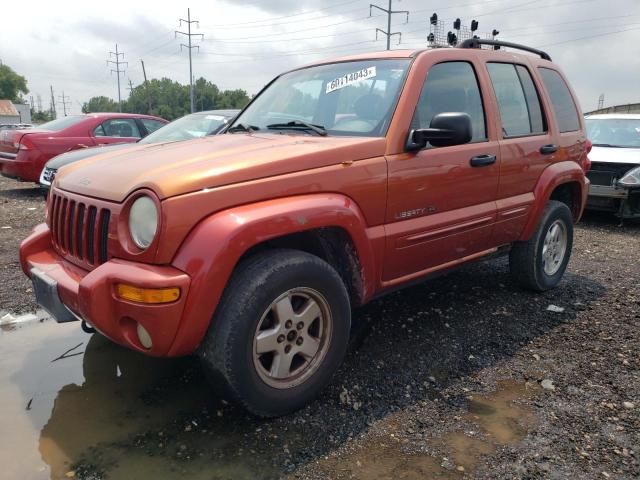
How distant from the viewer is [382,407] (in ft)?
9.14

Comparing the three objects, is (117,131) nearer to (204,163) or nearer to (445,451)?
(204,163)

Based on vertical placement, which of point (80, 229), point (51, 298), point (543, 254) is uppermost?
point (80, 229)

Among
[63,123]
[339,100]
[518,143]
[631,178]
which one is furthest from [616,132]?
[63,123]

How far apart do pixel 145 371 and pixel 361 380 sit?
4.28 ft

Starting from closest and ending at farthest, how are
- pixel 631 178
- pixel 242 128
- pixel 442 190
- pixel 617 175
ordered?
1. pixel 442 190
2. pixel 242 128
3. pixel 631 178
4. pixel 617 175

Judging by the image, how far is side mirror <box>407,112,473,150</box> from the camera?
9.60 ft

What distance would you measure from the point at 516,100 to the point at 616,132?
5.56 metres

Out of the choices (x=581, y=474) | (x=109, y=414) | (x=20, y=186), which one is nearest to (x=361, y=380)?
(x=581, y=474)

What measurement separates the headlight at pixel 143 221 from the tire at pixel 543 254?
10.3ft

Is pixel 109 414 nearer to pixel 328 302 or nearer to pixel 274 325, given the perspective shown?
pixel 274 325

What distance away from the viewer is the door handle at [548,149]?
4.07 metres

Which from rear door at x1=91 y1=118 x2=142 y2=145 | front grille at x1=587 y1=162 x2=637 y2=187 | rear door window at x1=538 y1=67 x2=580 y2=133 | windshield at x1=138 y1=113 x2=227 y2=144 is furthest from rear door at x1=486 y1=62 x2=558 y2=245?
rear door at x1=91 y1=118 x2=142 y2=145

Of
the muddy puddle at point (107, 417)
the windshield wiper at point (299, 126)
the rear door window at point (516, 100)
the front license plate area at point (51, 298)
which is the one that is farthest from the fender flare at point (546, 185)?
the front license plate area at point (51, 298)

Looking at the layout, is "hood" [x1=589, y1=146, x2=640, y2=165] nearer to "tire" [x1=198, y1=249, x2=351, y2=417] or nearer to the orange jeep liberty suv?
the orange jeep liberty suv
